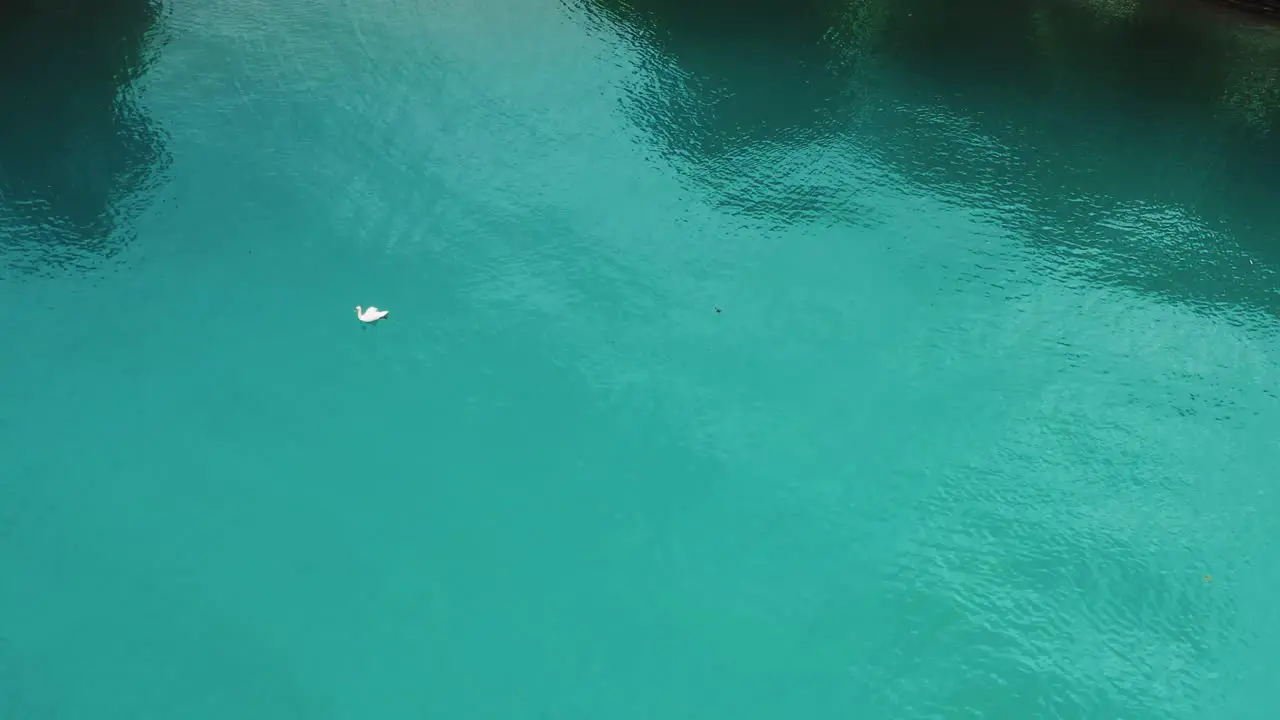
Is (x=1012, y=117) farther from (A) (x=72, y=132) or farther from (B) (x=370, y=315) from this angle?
(A) (x=72, y=132)

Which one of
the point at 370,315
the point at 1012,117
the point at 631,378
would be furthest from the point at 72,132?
the point at 1012,117

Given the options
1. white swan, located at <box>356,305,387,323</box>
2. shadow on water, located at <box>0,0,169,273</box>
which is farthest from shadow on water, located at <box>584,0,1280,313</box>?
shadow on water, located at <box>0,0,169,273</box>

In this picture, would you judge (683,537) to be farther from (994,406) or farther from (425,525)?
(994,406)

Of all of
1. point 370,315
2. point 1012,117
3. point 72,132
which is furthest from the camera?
point 1012,117

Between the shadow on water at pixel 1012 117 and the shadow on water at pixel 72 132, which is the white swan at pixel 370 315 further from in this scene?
the shadow on water at pixel 1012 117

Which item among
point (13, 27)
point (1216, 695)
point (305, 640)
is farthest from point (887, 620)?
point (13, 27)

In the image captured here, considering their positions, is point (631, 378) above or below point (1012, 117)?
below

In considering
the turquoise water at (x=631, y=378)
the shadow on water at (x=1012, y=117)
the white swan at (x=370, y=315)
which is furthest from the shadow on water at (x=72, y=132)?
the shadow on water at (x=1012, y=117)

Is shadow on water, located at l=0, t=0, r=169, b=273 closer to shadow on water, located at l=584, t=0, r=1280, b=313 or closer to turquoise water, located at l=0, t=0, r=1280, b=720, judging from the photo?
turquoise water, located at l=0, t=0, r=1280, b=720
